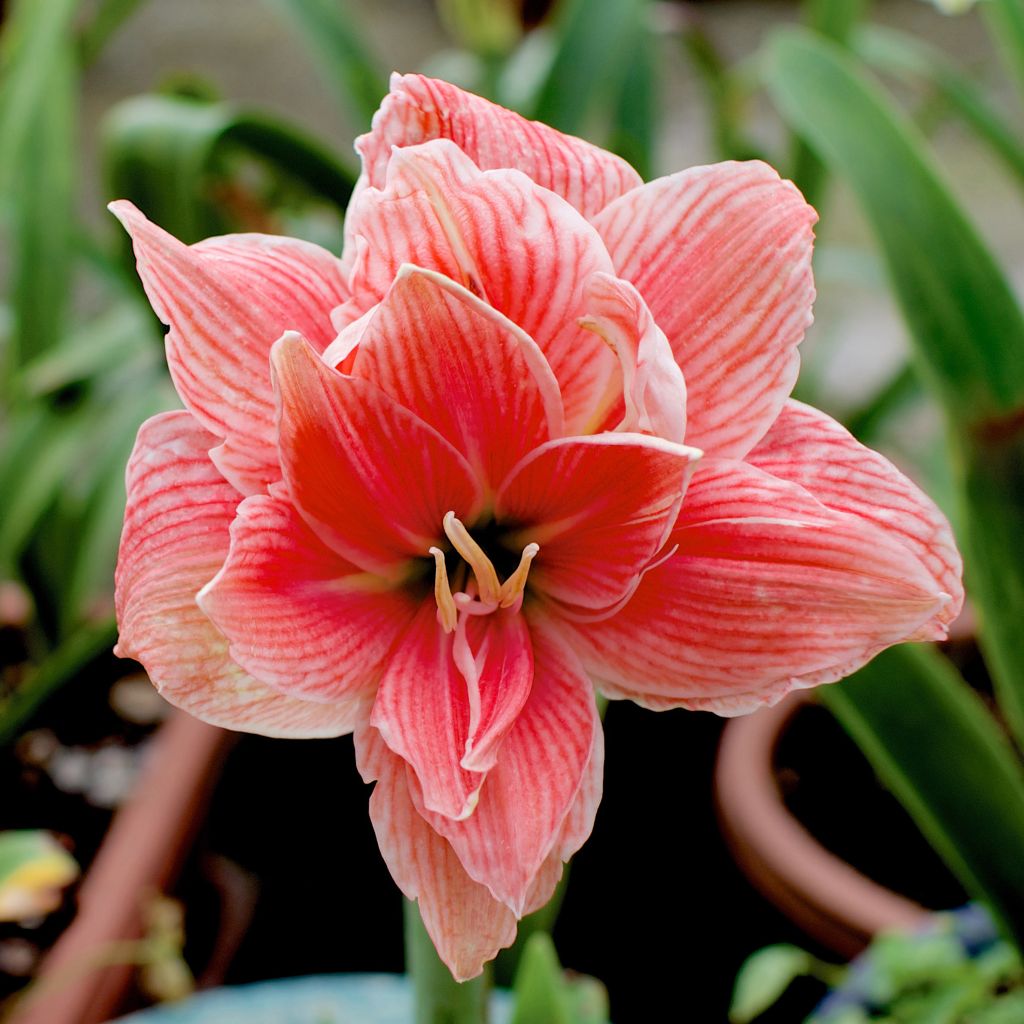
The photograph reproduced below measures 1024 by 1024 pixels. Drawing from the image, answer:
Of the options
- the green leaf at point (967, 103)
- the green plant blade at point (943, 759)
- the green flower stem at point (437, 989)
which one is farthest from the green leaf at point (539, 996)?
the green leaf at point (967, 103)

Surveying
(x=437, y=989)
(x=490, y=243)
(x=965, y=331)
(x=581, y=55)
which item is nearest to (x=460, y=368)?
(x=490, y=243)

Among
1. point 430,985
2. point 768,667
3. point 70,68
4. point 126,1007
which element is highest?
point 768,667

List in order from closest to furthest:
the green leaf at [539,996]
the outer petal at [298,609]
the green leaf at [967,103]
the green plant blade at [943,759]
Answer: the outer petal at [298,609]
the green leaf at [539,996]
the green plant blade at [943,759]
the green leaf at [967,103]

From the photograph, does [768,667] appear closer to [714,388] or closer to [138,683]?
[714,388]

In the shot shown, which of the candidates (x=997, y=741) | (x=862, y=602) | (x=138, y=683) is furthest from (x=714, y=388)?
(x=138, y=683)

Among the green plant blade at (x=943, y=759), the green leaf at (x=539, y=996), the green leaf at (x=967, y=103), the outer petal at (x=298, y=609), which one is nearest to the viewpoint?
the outer petal at (x=298, y=609)

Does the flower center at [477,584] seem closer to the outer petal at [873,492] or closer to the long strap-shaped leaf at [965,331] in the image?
the outer petal at [873,492]

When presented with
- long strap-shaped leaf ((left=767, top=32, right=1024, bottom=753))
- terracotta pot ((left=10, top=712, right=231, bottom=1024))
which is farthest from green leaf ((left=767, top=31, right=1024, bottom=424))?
terracotta pot ((left=10, top=712, right=231, bottom=1024))

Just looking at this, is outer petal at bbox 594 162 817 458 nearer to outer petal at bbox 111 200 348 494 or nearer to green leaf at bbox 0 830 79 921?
outer petal at bbox 111 200 348 494
